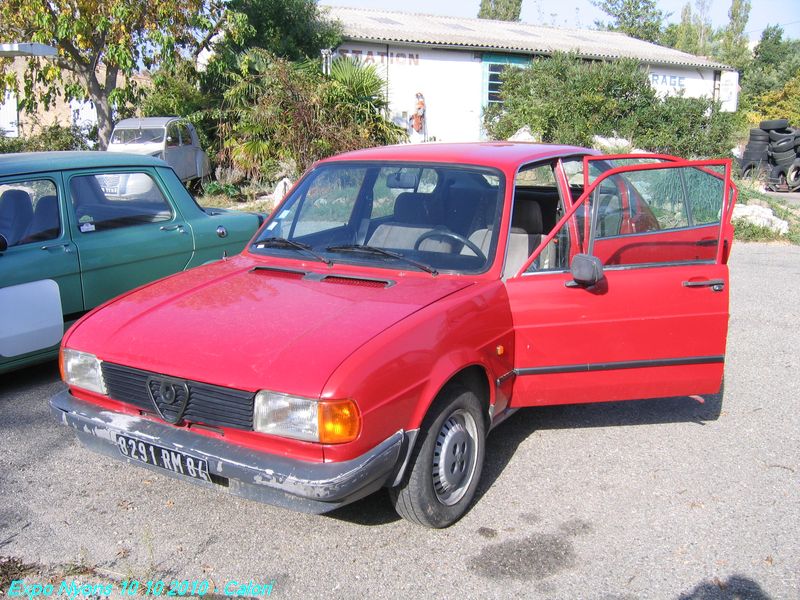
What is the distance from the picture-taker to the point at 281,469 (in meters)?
3.00

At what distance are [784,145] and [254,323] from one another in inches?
791

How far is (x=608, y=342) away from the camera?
159 inches

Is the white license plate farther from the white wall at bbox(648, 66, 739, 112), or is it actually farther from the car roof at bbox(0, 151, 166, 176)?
the white wall at bbox(648, 66, 739, 112)

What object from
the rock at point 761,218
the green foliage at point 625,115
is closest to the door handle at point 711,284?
the rock at point 761,218

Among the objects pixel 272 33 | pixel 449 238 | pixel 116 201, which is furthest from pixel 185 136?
pixel 449 238

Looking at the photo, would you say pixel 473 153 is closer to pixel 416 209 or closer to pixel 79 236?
pixel 416 209

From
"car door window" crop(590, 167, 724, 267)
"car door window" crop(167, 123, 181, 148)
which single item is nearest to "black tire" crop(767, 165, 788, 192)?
"car door window" crop(167, 123, 181, 148)

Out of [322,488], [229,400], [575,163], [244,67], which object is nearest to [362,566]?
[322,488]

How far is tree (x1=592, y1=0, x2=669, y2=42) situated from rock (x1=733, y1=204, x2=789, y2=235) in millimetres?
39717

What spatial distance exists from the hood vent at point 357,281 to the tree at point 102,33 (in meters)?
13.4

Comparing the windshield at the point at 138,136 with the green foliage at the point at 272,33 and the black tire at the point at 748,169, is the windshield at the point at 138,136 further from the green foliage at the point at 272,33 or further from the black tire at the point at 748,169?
the black tire at the point at 748,169

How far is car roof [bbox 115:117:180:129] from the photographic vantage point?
670 inches

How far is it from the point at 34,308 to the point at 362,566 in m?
3.13

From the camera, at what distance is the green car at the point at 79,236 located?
16.9 feet
